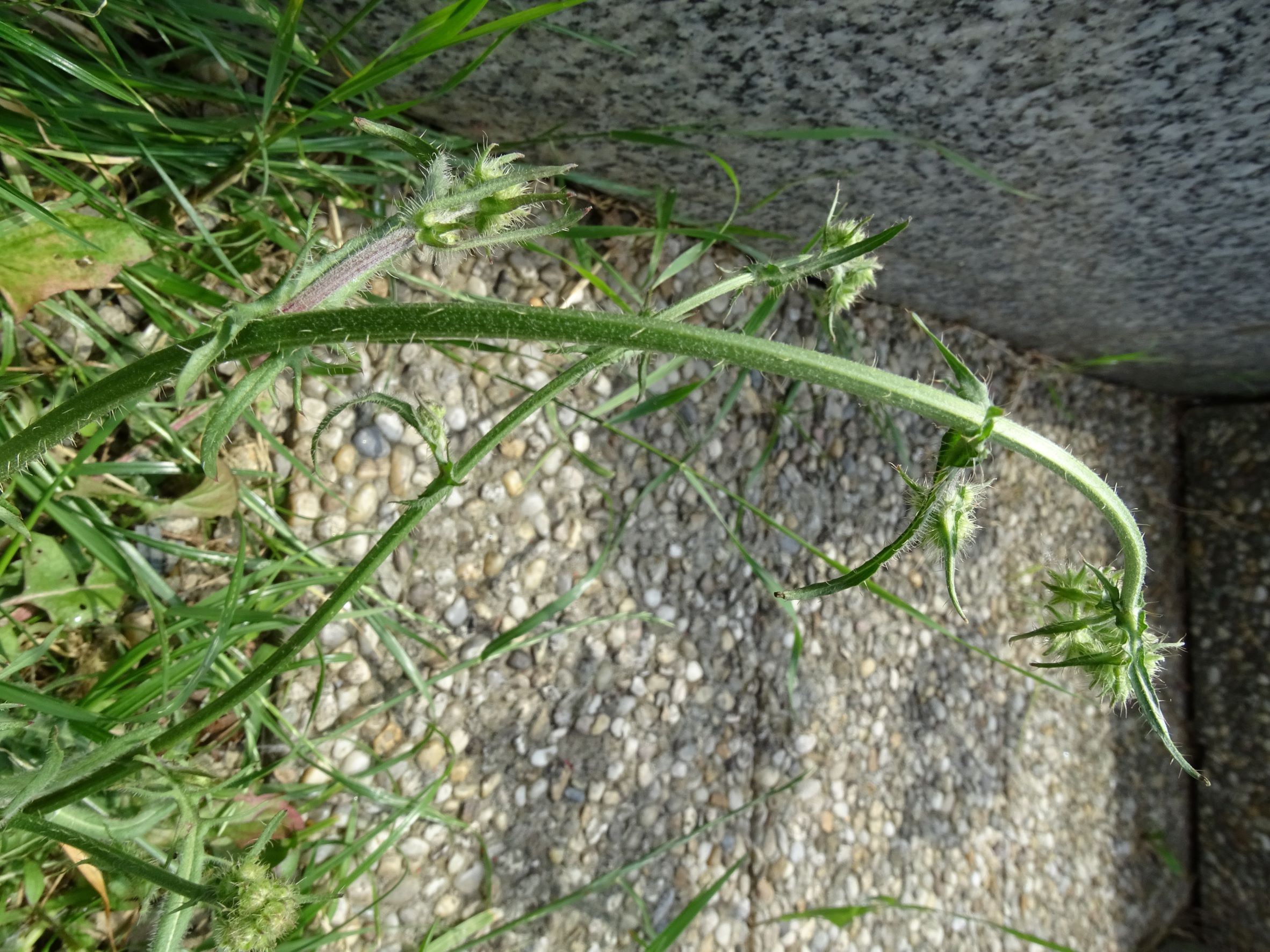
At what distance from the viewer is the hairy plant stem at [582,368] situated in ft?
1.97

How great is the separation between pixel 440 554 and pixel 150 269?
1.94 ft

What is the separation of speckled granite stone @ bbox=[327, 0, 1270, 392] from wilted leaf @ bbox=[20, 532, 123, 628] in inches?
30.5

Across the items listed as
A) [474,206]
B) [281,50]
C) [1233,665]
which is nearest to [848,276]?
[474,206]

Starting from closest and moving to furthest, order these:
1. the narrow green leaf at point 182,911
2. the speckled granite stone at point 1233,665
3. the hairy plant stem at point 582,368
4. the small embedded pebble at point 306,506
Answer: the hairy plant stem at point 582,368, the narrow green leaf at point 182,911, the small embedded pebble at point 306,506, the speckled granite stone at point 1233,665

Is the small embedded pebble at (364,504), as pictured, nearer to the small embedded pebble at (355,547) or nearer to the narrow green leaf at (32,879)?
the small embedded pebble at (355,547)

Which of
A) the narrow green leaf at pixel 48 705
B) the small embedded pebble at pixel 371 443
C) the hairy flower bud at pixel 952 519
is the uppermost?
the small embedded pebble at pixel 371 443

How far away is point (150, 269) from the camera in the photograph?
111 cm

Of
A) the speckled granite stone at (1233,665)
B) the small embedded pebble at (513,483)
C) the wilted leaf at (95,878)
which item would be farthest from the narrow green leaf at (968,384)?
the speckled granite stone at (1233,665)

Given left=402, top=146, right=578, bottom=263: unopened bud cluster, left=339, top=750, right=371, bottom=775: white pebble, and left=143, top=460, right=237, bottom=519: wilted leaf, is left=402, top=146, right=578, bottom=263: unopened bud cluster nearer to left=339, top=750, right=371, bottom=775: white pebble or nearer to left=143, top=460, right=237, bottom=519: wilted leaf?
left=143, top=460, right=237, bottom=519: wilted leaf

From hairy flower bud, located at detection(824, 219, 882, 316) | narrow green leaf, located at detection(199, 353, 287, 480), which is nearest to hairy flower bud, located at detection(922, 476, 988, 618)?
hairy flower bud, located at detection(824, 219, 882, 316)

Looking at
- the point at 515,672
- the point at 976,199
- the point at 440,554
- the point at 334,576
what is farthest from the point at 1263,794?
the point at 334,576

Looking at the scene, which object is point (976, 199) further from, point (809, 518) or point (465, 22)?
point (465, 22)

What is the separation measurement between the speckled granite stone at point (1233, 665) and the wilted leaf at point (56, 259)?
2984mm

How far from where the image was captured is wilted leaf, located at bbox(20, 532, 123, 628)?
104 cm
